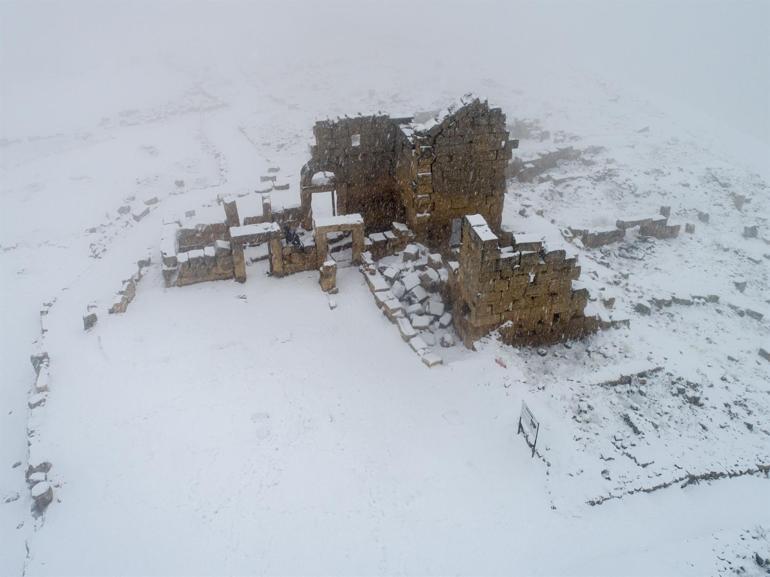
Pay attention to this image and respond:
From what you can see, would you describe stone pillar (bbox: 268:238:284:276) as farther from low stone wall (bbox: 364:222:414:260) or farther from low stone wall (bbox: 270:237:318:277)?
low stone wall (bbox: 364:222:414:260)

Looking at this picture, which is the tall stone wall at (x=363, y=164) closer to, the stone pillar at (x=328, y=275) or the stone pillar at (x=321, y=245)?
the stone pillar at (x=321, y=245)

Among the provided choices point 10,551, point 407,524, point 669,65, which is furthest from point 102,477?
point 669,65

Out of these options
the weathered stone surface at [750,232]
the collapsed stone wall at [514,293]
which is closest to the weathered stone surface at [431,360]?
the collapsed stone wall at [514,293]

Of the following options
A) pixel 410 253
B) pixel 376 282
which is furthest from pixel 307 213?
pixel 376 282

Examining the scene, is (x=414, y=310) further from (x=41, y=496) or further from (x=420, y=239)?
(x=41, y=496)

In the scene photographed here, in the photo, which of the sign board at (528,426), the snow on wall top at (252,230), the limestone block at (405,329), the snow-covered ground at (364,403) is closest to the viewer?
the snow-covered ground at (364,403)
